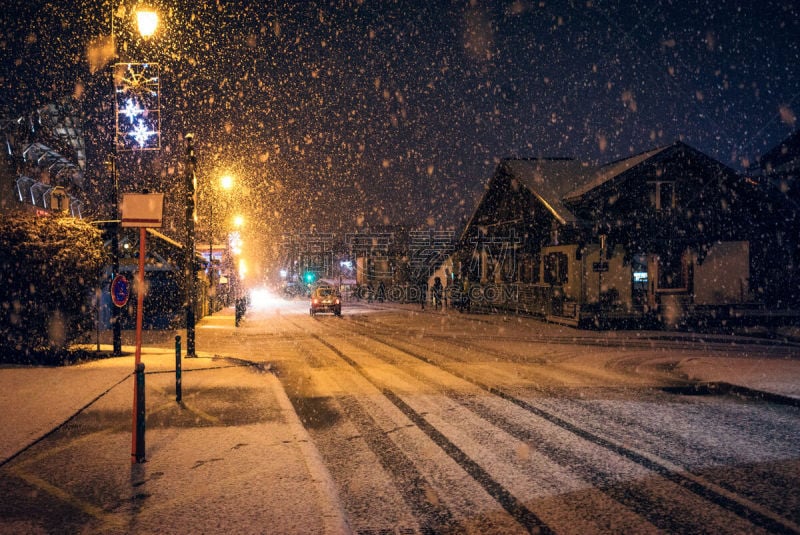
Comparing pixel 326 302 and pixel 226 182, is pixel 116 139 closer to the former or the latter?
pixel 226 182

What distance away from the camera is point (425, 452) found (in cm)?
679

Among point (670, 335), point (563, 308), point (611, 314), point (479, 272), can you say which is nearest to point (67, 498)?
point (670, 335)

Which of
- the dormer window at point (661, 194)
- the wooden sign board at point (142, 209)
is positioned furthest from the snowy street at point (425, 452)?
the dormer window at point (661, 194)

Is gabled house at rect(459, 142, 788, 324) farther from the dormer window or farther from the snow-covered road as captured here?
the snow-covered road

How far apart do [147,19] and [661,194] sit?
2361cm

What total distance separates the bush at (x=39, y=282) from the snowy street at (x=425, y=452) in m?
1.64

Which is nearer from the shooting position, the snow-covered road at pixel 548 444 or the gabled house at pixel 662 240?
the snow-covered road at pixel 548 444

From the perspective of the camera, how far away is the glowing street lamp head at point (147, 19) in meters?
11.8

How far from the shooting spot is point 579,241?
1035 inches

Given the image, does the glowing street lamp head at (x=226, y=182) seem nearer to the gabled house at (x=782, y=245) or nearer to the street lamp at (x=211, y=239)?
the street lamp at (x=211, y=239)

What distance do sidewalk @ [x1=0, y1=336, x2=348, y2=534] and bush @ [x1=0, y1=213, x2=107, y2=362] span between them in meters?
3.47

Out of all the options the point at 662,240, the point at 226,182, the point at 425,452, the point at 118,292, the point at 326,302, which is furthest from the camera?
the point at 326,302

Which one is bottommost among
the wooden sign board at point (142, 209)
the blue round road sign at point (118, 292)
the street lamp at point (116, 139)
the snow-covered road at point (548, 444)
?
the snow-covered road at point (548, 444)

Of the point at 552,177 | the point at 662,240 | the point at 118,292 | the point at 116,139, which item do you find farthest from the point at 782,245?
the point at 118,292
